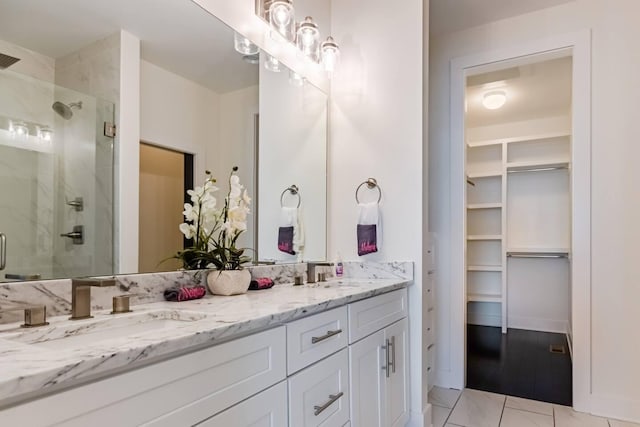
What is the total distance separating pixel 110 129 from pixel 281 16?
1084 mm

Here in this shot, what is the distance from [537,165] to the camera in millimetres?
4328

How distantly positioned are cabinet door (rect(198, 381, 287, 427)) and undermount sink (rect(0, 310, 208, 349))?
236 mm

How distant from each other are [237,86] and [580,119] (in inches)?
84.4

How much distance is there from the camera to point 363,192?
234 cm

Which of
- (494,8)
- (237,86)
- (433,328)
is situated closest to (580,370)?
(433,328)

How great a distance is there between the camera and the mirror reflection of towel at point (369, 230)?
86.7 inches

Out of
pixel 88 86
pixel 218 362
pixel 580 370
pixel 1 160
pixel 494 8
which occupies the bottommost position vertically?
pixel 580 370

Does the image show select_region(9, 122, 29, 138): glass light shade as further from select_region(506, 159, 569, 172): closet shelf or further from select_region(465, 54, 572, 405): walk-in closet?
select_region(506, 159, 569, 172): closet shelf

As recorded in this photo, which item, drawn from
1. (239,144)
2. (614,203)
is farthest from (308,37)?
(614,203)

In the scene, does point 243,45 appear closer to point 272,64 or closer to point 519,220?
point 272,64

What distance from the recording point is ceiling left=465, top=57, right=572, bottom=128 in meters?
3.25

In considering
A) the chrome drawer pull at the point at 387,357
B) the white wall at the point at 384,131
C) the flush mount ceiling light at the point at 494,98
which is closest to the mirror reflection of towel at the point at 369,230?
the white wall at the point at 384,131

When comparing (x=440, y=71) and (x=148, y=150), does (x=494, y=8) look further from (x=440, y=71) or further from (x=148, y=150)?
(x=148, y=150)

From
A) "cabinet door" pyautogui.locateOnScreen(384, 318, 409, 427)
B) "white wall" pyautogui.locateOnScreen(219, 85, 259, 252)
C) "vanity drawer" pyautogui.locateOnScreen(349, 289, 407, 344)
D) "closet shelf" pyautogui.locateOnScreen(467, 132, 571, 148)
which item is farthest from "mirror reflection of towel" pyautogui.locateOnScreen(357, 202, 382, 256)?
"closet shelf" pyautogui.locateOnScreen(467, 132, 571, 148)
